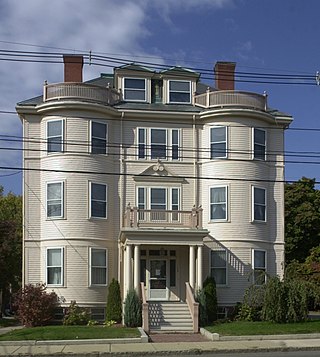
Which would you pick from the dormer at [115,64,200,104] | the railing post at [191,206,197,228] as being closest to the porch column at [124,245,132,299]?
the railing post at [191,206,197,228]

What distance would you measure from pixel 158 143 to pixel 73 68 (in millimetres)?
6051

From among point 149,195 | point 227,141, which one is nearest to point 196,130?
point 227,141

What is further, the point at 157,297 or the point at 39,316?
the point at 157,297

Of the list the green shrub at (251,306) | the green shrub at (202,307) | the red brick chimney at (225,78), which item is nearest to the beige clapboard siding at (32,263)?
the green shrub at (202,307)

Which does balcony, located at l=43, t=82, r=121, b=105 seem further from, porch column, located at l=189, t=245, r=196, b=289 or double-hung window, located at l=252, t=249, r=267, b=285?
double-hung window, located at l=252, t=249, r=267, b=285

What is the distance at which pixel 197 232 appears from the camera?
30016 mm

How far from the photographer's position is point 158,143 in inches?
1313

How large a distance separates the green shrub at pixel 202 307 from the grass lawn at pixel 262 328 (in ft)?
1.65

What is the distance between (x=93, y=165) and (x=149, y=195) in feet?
10.5

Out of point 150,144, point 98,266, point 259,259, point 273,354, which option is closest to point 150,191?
point 150,144

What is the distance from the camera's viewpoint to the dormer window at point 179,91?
34.9 metres

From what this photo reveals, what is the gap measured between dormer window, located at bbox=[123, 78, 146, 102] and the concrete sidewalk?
14.2 metres

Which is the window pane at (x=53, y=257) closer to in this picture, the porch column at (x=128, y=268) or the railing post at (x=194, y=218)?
the porch column at (x=128, y=268)

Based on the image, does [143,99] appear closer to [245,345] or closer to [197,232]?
[197,232]
